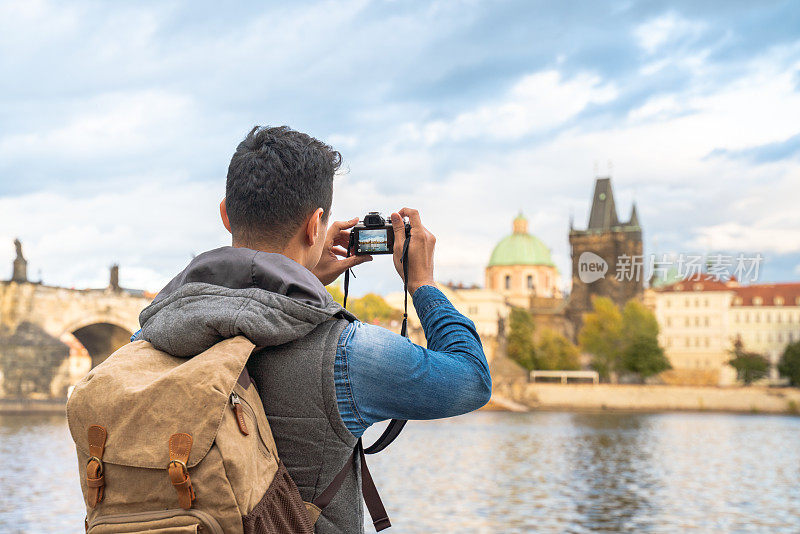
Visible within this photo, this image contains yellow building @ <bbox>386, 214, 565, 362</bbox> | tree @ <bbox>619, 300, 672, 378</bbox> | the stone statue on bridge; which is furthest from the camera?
yellow building @ <bbox>386, 214, 565, 362</bbox>

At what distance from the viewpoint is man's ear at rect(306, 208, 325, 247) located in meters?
1.53

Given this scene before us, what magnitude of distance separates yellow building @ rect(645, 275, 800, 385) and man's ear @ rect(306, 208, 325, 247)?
223 ft

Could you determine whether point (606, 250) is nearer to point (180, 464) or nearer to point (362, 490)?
point (362, 490)

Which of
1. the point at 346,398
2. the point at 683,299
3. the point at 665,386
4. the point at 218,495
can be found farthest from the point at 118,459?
the point at 683,299

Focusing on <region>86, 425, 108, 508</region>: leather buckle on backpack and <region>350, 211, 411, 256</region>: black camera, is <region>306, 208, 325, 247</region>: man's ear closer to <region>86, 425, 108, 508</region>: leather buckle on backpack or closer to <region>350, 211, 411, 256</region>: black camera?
<region>350, 211, 411, 256</region>: black camera

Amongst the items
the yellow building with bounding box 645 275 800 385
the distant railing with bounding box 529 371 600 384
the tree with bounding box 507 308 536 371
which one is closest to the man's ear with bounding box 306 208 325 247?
the distant railing with bounding box 529 371 600 384

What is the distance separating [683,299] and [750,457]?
156ft

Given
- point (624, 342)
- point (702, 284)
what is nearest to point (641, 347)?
point (624, 342)

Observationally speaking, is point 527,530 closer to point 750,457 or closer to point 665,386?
point 750,457

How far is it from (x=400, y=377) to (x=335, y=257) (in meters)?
0.48

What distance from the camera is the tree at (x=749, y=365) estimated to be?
6106cm

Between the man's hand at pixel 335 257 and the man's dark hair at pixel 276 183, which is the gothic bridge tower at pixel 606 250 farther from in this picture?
the man's dark hair at pixel 276 183

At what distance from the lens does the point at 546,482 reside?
18.0 metres

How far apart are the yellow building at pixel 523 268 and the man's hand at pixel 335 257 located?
265ft
